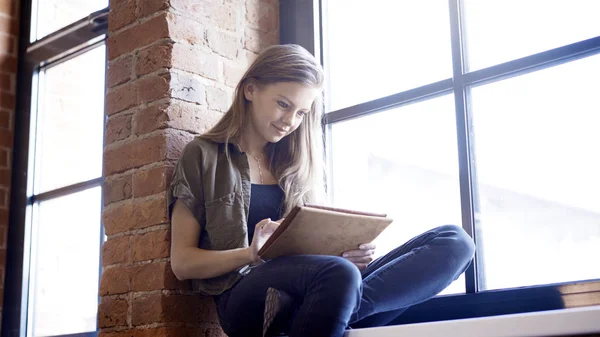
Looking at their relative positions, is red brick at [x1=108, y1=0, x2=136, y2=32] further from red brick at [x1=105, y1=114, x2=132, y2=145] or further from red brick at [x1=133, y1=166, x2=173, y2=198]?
red brick at [x1=133, y1=166, x2=173, y2=198]

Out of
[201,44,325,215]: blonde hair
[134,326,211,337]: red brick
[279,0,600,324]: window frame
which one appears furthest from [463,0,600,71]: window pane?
[134,326,211,337]: red brick

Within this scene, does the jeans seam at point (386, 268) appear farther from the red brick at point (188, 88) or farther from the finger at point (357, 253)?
the red brick at point (188, 88)

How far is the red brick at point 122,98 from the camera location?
229 cm

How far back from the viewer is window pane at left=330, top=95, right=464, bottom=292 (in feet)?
6.77

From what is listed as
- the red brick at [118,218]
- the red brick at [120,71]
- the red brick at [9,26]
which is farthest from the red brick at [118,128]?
the red brick at [9,26]

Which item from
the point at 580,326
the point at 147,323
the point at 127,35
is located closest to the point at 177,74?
the point at 127,35

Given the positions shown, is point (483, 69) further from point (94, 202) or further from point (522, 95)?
point (94, 202)

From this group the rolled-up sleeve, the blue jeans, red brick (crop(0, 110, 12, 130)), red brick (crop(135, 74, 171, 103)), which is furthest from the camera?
red brick (crop(0, 110, 12, 130))

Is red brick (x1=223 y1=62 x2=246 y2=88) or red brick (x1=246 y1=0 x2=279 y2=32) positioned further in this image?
red brick (x1=246 y1=0 x2=279 y2=32)

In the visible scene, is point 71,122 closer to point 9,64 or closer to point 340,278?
point 9,64

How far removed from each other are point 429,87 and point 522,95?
28cm

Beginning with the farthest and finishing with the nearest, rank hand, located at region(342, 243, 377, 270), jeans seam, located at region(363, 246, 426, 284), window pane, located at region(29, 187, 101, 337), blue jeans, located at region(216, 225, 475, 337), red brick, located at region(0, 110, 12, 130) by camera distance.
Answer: red brick, located at region(0, 110, 12, 130) < window pane, located at region(29, 187, 101, 337) < hand, located at region(342, 243, 377, 270) < jeans seam, located at region(363, 246, 426, 284) < blue jeans, located at region(216, 225, 475, 337)

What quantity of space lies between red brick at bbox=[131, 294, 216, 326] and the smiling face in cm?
52

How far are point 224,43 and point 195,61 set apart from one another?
15 cm
